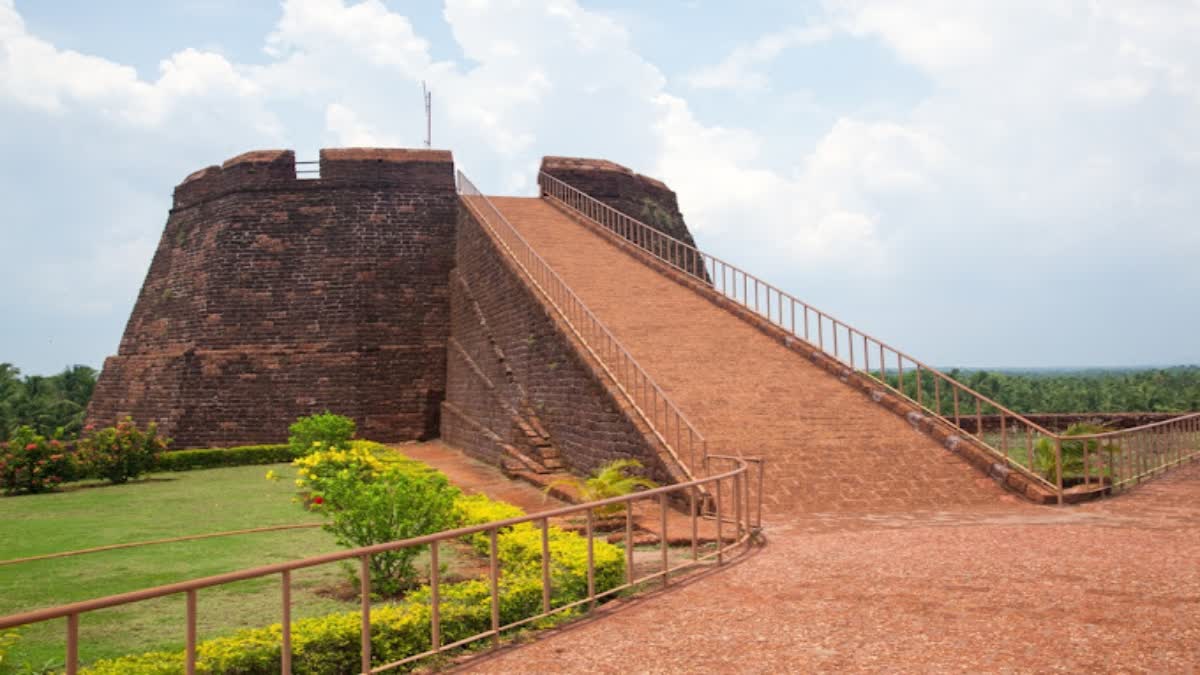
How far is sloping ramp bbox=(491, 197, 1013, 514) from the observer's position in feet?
32.1

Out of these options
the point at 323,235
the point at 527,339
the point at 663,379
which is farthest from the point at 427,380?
the point at 663,379

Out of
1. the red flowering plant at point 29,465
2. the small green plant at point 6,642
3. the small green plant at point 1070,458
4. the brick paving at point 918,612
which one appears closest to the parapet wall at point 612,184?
the red flowering plant at point 29,465

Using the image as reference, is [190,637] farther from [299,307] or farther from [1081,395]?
[1081,395]

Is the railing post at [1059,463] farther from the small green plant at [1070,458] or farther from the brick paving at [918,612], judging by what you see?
the brick paving at [918,612]

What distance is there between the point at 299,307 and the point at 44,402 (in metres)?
11.8

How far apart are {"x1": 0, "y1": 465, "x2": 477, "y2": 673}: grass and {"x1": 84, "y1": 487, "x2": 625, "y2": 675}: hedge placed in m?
1.04

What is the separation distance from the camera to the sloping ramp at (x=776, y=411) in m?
9.77

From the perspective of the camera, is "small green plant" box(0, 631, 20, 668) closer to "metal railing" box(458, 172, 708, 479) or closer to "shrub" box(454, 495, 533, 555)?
"shrub" box(454, 495, 533, 555)

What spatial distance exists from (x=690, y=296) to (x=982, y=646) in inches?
471

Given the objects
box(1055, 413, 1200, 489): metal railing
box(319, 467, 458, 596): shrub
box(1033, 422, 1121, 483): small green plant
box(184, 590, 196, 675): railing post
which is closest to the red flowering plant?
box(319, 467, 458, 596): shrub

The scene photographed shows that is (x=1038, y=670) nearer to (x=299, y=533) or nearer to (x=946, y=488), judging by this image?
(x=946, y=488)

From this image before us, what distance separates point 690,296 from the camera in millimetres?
16328

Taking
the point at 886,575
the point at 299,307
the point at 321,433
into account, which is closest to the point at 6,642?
the point at 886,575

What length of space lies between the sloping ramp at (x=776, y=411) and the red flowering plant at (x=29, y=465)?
9.39 m
